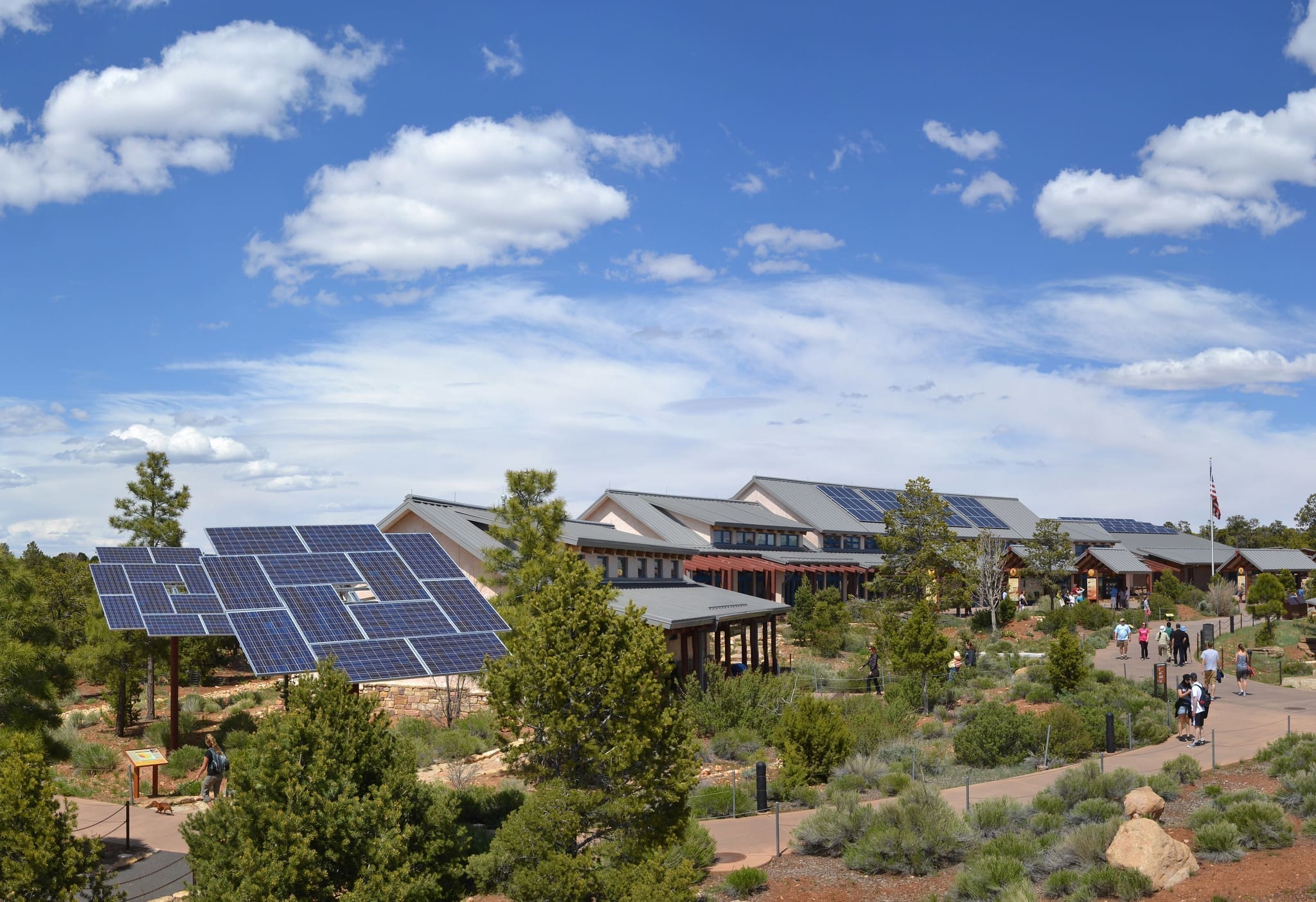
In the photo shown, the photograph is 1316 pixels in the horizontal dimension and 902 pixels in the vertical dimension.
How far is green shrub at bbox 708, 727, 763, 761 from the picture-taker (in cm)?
2730

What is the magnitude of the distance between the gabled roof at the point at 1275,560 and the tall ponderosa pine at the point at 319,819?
77.6 meters

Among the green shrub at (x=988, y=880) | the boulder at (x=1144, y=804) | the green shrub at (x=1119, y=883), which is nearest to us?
the green shrub at (x=1119, y=883)

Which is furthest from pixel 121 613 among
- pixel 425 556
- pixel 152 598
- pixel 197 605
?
pixel 425 556

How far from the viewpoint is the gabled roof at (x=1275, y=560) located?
254ft

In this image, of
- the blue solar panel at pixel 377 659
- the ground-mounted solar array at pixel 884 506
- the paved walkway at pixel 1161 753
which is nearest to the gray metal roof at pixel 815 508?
the ground-mounted solar array at pixel 884 506

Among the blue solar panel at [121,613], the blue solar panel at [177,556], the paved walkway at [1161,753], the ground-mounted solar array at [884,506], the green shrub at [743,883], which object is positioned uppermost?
the ground-mounted solar array at [884,506]

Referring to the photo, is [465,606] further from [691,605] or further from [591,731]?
[591,731]

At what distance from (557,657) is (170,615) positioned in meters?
17.9

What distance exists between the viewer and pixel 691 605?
36969mm

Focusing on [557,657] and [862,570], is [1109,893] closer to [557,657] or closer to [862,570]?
[557,657]

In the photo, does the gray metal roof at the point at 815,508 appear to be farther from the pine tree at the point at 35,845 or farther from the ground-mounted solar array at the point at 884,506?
the pine tree at the point at 35,845

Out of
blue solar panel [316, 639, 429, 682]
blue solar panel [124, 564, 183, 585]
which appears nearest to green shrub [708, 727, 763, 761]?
blue solar panel [316, 639, 429, 682]

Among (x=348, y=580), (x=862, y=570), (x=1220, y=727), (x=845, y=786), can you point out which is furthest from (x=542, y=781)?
(x=862, y=570)

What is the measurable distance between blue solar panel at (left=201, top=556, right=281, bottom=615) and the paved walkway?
13.7 m
